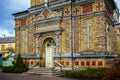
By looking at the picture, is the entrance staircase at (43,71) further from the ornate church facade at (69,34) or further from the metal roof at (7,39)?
the metal roof at (7,39)

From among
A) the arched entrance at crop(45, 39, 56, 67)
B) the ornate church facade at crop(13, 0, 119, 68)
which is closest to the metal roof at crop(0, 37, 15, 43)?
the ornate church facade at crop(13, 0, 119, 68)

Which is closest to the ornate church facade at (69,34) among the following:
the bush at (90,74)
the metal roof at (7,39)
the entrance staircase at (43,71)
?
the entrance staircase at (43,71)

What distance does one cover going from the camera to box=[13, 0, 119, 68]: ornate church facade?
2259 cm

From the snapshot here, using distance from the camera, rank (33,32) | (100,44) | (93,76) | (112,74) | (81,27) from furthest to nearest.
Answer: (33,32)
(81,27)
(100,44)
(93,76)
(112,74)

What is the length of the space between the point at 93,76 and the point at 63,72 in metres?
4.41

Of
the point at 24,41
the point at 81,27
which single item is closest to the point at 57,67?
the point at 81,27

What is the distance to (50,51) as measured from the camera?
26.5 m

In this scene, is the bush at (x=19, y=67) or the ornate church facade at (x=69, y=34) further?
the bush at (x=19, y=67)

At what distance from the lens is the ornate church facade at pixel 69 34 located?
74.1 ft

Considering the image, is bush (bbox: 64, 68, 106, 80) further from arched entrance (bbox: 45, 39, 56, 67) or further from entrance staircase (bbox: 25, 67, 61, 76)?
arched entrance (bbox: 45, 39, 56, 67)

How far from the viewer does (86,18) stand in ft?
77.9

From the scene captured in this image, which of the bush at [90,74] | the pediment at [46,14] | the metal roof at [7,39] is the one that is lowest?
the bush at [90,74]

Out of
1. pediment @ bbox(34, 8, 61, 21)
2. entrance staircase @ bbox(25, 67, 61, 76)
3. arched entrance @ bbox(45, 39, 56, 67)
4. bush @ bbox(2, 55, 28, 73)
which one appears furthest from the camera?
bush @ bbox(2, 55, 28, 73)

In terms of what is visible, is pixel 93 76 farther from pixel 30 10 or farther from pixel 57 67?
pixel 30 10
